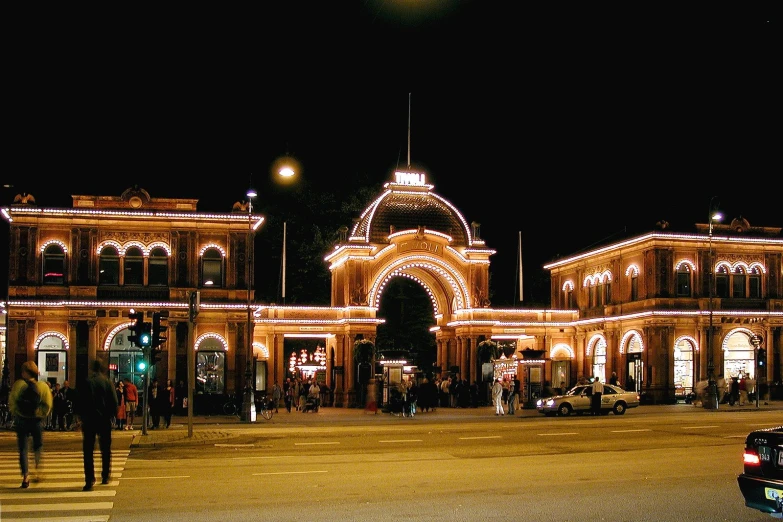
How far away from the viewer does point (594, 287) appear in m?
63.6

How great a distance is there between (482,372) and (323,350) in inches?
483

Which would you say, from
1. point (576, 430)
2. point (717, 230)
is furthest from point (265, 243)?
point (576, 430)

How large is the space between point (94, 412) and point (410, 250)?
128 feet

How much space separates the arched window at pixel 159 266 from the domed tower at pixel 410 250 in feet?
33.0

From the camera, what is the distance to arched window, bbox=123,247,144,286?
48125 mm

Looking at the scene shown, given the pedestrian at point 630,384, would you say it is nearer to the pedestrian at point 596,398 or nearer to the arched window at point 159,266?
the pedestrian at point 596,398

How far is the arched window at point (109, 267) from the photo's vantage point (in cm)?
4784

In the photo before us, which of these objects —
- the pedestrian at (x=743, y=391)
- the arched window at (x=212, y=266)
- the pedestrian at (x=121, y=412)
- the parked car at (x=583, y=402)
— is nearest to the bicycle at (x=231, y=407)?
the arched window at (x=212, y=266)

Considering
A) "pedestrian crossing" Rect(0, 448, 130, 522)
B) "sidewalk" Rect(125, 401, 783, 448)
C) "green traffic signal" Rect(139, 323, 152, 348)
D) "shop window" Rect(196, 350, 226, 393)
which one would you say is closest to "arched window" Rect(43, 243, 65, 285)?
"shop window" Rect(196, 350, 226, 393)

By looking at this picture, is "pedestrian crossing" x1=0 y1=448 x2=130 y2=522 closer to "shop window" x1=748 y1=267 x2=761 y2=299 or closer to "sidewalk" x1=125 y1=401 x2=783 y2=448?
"sidewalk" x1=125 y1=401 x2=783 y2=448

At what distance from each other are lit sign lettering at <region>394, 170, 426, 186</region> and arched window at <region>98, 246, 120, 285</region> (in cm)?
1696

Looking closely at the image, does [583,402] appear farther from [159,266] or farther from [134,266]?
[134,266]

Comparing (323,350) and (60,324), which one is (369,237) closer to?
(323,350)

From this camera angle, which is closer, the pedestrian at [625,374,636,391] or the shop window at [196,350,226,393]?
the shop window at [196,350,226,393]
